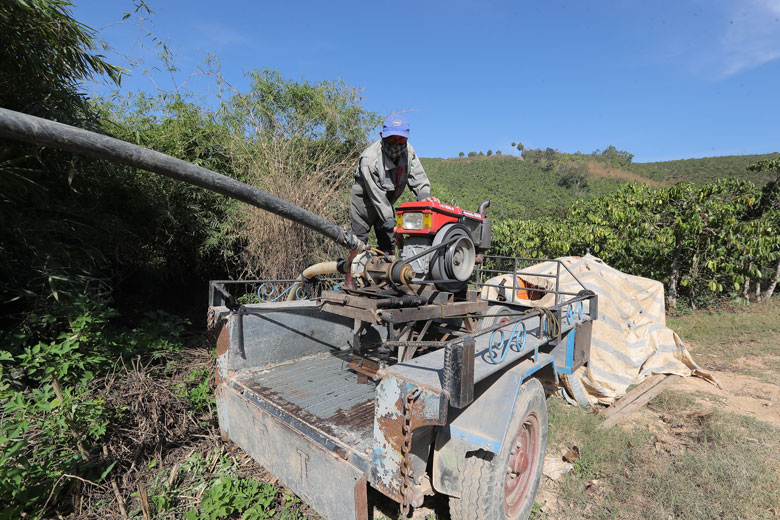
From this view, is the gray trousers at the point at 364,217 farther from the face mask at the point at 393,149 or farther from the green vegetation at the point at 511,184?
the green vegetation at the point at 511,184

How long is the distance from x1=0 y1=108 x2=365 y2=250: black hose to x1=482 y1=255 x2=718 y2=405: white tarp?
189 inches

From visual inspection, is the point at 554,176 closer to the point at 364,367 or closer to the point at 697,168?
the point at 697,168

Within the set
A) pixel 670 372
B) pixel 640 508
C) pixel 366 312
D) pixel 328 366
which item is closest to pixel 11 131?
pixel 366 312

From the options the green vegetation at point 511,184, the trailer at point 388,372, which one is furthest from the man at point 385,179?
the green vegetation at point 511,184

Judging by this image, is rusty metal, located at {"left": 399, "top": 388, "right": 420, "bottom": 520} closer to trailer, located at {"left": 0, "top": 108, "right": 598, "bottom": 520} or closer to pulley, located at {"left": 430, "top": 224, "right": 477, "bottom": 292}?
trailer, located at {"left": 0, "top": 108, "right": 598, "bottom": 520}

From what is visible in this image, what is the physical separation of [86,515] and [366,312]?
226 centimetres

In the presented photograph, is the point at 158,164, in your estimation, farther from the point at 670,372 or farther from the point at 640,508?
the point at 670,372

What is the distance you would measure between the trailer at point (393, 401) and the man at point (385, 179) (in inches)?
38.2

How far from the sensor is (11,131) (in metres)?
1.41

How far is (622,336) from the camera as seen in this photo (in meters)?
6.06

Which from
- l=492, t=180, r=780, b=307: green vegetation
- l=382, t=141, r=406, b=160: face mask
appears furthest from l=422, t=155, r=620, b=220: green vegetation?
l=382, t=141, r=406, b=160: face mask

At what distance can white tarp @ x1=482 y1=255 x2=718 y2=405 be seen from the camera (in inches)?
219

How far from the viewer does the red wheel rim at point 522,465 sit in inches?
103

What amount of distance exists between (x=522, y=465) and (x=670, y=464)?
1.81 metres
